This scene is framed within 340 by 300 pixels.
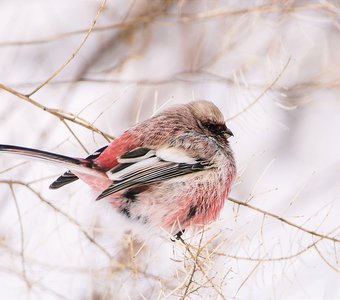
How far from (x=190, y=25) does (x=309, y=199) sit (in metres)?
2.52

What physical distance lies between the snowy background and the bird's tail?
5.7 inches

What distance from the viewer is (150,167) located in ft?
14.7

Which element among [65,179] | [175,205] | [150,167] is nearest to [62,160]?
[65,179]

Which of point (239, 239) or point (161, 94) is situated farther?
point (161, 94)

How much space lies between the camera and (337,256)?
4141 millimetres

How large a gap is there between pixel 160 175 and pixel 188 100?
2.65 metres

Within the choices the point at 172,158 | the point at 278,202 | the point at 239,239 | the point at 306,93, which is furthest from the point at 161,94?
the point at 239,239

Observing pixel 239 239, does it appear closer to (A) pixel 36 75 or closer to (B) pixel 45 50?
(A) pixel 36 75

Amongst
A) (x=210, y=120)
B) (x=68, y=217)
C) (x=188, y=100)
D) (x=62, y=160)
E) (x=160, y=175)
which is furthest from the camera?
(x=188, y=100)

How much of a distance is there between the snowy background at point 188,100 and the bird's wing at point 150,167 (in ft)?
0.71

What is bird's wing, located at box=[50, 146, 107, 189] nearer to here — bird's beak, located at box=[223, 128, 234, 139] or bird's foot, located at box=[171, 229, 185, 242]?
bird's foot, located at box=[171, 229, 185, 242]

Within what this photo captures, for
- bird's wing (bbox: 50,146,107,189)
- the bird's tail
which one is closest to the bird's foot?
the bird's tail

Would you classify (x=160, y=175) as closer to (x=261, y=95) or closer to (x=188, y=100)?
(x=261, y=95)

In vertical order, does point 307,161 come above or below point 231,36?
above
